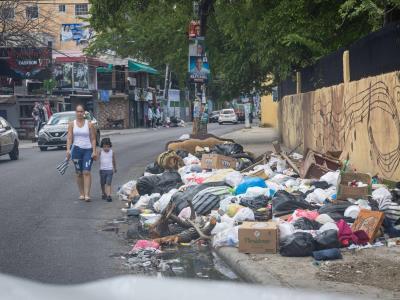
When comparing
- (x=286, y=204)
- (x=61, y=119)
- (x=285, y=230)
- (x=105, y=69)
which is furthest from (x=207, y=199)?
(x=105, y=69)

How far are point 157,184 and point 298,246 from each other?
5.48 m

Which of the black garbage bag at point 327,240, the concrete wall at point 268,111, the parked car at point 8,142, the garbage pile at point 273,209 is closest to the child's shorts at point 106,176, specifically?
the garbage pile at point 273,209

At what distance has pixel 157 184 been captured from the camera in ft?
41.9

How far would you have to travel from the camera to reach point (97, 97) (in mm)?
56219

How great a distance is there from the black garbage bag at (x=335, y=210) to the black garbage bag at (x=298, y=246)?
125 centimetres

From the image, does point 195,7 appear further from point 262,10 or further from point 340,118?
point 340,118

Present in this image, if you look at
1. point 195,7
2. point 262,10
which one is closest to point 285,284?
point 262,10

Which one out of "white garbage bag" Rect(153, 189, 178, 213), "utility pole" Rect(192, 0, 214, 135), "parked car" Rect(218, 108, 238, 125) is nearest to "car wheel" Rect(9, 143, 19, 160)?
"utility pole" Rect(192, 0, 214, 135)

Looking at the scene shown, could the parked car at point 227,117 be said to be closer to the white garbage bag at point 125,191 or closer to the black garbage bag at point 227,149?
the black garbage bag at point 227,149

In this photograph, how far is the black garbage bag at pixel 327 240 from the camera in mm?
7684

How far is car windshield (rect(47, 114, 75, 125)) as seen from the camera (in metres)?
29.1

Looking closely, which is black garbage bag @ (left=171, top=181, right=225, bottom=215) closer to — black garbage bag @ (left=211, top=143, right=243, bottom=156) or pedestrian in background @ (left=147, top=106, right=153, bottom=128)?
black garbage bag @ (left=211, top=143, right=243, bottom=156)

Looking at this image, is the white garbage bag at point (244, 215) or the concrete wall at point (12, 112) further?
the concrete wall at point (12, 112)

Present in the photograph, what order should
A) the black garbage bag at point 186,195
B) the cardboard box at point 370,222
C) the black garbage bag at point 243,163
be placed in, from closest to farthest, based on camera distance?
the cardboard box at point 370,222
the black garbage bag at point 186,195
the black garbage bag at point 243,163
